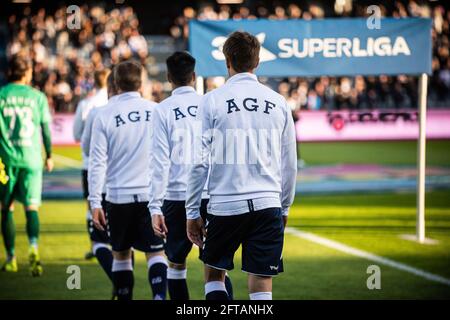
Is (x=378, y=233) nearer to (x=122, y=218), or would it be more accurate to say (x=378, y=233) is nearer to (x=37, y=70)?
(x=122, y=218)

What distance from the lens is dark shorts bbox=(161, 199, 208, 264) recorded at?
6.56 metres

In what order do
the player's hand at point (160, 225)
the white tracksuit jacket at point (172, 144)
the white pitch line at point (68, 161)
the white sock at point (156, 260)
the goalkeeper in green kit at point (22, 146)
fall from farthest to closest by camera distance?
1. the white pitch line at point (68, 161)
2. the goalkeeper in green kit at point (22, 146)
3. the white sock at point (156, 260)
4. the white tracksuit jacket at point (172, 144)
5. the player's hand at point (160, 225)

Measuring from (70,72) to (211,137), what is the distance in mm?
29628

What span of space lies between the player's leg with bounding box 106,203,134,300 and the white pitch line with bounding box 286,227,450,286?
12.3 feet

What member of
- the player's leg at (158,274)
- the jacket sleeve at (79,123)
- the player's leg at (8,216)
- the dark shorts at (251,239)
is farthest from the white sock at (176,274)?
the jacket sleeve at (79,123)

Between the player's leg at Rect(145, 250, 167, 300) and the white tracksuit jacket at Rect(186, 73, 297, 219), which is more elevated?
the white tracksuit jacket at Rect(186, 73, 297, 219)

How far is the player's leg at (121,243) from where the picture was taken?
6.93 meters

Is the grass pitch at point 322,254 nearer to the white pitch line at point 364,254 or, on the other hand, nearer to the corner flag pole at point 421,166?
the white pitch line at point 364,254

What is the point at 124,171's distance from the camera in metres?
6.95

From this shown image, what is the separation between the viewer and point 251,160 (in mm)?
5348

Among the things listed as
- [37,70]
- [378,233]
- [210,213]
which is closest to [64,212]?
[378,233]

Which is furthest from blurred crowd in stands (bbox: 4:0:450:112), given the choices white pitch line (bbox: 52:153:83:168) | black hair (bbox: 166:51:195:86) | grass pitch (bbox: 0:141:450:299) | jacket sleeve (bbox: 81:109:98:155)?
black hair (bbox: 166:51:195:86)

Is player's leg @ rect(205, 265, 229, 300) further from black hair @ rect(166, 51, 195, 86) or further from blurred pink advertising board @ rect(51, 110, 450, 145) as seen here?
blurred pink advertising board @ rect(51, 110, 450, 145)

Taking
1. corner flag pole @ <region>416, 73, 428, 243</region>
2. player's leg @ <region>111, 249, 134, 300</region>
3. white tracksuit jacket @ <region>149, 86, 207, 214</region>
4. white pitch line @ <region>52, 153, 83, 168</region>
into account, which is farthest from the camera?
white pitch line @ <region>52, 153, 83, 168</region>
